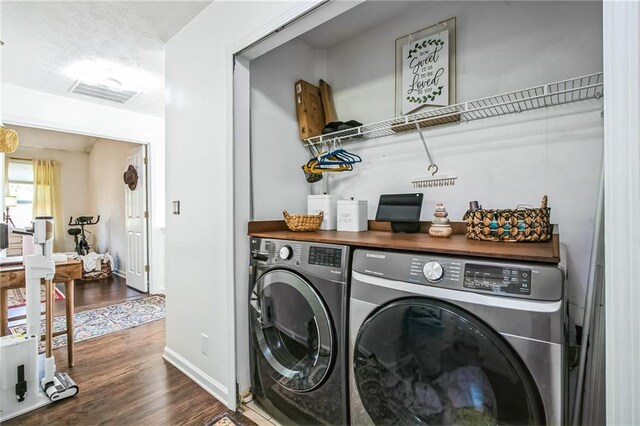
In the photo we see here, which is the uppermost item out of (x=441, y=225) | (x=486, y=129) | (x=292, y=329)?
(x=486, y=129)

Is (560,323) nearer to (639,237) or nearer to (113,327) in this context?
(639,237)

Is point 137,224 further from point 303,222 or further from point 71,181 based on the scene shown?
point 71,181

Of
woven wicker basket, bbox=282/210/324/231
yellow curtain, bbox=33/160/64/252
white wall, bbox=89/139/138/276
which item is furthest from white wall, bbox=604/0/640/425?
yellow curtain, bbox=33/160/64/252

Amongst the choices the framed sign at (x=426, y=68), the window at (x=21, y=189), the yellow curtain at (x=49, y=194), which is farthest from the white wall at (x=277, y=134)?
the window at (x=21, y=189)

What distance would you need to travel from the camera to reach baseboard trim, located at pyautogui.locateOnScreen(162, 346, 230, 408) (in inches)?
68.7

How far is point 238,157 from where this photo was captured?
1.67 m

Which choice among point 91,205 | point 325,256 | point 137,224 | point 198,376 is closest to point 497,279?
point 325,256

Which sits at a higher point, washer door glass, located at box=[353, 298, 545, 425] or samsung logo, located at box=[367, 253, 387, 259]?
samsung logo, located at box=[367, 253, 387, 259]

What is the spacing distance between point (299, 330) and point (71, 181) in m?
7.52

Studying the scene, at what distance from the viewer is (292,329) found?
57.9 inches

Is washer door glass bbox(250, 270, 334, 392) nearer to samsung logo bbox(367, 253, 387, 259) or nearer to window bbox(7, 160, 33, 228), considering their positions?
samsung logo bbox(367, 253, 387, 259)

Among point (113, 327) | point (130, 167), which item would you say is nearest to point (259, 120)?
point (113, 327)

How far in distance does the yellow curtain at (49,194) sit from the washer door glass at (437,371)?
7302 mm

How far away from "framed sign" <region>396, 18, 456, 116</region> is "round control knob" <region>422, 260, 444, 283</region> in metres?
1.04
